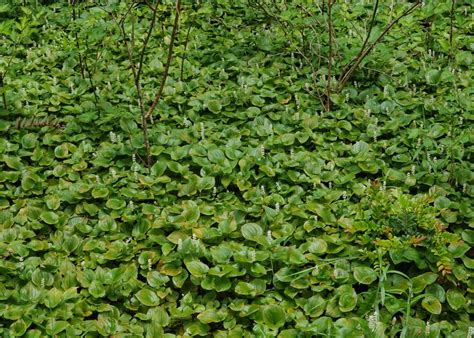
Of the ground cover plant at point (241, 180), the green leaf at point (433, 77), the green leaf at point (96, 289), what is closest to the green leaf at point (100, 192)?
the ground cover plant at point (241, 180)

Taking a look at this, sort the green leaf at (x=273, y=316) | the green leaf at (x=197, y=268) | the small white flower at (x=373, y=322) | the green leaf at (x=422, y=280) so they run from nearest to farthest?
the small white flower at (x=373, y=322), the green leaf at (x=273, y=316), the green leaf at (x=422, y=280), the green leaf at (x=197, y=268)

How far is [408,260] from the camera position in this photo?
307 cm

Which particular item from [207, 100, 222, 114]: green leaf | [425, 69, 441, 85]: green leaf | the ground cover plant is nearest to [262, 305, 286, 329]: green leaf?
the ground cover plant

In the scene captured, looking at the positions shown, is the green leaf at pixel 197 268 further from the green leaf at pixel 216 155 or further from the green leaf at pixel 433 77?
the green leaf at pixel 433 77

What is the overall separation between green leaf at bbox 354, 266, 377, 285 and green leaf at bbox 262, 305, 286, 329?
1.28 ft

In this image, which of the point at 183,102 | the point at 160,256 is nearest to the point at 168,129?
the point at 183,102

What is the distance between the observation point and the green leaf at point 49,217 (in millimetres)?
3482

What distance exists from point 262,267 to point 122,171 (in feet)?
3.79

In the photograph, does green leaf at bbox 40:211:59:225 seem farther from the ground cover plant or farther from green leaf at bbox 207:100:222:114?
green leaf at bbox 207:100:222:114

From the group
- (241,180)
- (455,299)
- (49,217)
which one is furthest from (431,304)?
(49,217)

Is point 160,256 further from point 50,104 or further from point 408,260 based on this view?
point 50,104

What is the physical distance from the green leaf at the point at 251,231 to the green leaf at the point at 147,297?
21.3 inches

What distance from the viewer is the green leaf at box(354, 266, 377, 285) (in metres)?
3.00

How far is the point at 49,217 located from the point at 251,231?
106 centimetres
